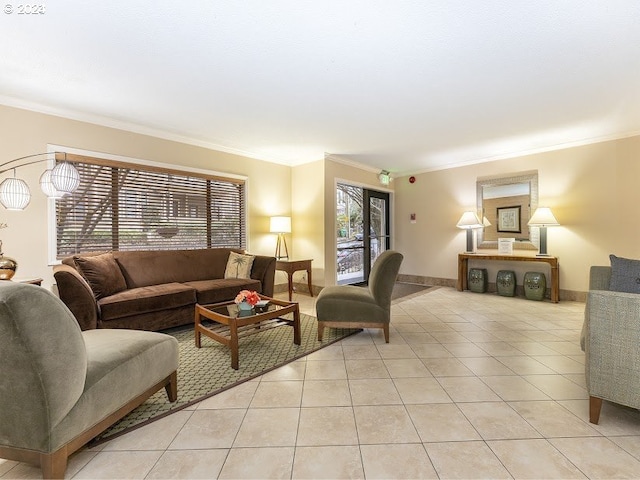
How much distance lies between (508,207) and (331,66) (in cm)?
420

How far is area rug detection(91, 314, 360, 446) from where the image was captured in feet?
5.61

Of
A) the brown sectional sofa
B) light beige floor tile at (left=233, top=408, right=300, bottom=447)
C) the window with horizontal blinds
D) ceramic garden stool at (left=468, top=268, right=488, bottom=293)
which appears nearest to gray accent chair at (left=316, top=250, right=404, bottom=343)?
light beige floor tile at (left=233, top=408, right=300, bottom=447)

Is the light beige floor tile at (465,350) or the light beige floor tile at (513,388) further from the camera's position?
the light beige floor tile at (465,350)

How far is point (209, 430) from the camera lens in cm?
156

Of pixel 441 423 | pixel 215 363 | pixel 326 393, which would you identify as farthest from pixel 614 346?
pixel 215 363

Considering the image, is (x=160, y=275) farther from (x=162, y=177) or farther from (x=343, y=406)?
(x=343, y=406)

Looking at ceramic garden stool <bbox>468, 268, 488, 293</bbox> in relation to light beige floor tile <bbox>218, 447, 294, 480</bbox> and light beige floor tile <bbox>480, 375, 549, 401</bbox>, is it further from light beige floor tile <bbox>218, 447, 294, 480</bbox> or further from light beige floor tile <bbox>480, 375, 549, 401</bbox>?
light beige floor tile <bbox>218, 447, 294, 480</bbox>

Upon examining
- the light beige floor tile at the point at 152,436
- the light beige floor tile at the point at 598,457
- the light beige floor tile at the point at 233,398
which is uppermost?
the light beige floor tile at the point at 598,457

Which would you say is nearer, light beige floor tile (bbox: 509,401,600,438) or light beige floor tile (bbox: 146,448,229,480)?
light beige floor tile (bbox: 146,448,229,480)

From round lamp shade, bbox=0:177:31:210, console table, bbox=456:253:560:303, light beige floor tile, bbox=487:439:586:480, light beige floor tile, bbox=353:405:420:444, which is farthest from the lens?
console table, bbox=456:253:560:303

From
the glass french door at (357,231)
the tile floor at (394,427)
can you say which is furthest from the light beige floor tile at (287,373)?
the glass french door at (357,231)

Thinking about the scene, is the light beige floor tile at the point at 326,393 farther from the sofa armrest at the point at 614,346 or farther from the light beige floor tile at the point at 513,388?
the sofa armrest at the point at 614,346

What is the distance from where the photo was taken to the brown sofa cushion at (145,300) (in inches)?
106

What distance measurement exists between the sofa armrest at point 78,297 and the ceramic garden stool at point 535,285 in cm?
564
